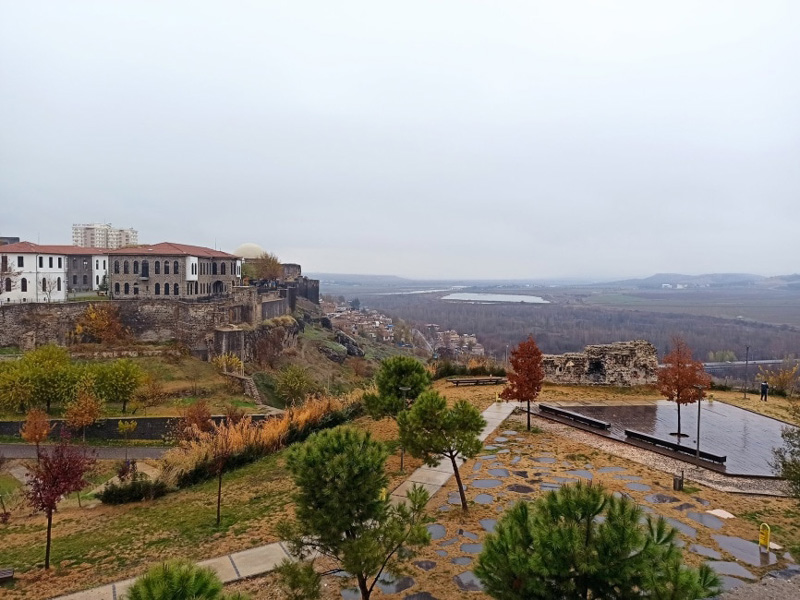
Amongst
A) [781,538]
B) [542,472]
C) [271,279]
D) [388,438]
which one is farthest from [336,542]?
[271,279]

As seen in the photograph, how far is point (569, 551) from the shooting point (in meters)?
4.82

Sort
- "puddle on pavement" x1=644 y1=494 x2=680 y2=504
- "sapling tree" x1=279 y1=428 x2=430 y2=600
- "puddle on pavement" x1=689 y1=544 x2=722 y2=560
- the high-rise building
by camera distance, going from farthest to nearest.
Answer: the high-rise building → "puddle on pavement" x1=644 y1=494 x2=680 y2=504 → "puddle on pavement" x1=689 y1=544 x2=722 y2=560 → "sapling tree" x1=279 y1=428 x2=430 y2=600

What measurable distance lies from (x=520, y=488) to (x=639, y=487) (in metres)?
3.20

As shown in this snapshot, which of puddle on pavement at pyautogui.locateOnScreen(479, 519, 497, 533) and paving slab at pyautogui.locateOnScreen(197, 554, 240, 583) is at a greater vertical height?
puddle on pavement at pyautogui.locateOnScreen(479, 519, 497, 533)

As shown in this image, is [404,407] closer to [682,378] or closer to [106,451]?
[682,378]

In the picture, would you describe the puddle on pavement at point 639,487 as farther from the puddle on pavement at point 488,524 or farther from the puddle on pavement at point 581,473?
the puddle on pavement at point 488,524

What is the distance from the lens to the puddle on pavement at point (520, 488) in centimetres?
1277

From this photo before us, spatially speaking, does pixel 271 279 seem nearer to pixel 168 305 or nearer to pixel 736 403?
pixel 168 305

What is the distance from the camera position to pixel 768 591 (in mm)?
8359

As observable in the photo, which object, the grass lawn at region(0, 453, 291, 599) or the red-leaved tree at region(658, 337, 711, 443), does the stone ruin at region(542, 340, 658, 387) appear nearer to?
the red-leaved tree at region(658, 337, 711, 443)

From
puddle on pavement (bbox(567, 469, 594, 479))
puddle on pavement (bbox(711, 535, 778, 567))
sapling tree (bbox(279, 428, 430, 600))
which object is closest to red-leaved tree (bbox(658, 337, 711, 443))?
puddle on pavement (bbox(567, 469, 594, 479))

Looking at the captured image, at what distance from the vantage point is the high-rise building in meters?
119

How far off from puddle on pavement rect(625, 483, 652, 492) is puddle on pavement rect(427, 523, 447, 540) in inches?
217

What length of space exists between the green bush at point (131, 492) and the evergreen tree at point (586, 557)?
43.8ft
